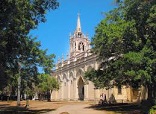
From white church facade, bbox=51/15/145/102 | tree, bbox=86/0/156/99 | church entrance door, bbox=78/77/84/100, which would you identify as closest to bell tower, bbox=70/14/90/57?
white church facade, bbox=51/15/145/102

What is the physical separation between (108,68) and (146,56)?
7.68 m

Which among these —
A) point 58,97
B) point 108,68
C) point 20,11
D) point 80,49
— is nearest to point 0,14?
point 20,11

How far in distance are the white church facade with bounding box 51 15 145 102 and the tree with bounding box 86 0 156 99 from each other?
26504mm

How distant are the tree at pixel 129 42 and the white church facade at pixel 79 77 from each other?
26504 millimetres

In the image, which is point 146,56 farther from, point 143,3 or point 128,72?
point 143,3

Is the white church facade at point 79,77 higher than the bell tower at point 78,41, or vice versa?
the bell tower at point 78,41

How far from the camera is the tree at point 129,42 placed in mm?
23109

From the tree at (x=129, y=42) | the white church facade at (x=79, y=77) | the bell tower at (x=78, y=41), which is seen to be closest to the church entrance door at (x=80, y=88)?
the white church facade at (x=79, y=77)

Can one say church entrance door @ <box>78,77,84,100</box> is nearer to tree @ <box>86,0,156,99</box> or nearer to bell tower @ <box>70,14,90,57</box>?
bell tower @ <box>70,14,90,57</box>

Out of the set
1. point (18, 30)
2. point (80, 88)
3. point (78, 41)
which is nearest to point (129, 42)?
point (18, 30)

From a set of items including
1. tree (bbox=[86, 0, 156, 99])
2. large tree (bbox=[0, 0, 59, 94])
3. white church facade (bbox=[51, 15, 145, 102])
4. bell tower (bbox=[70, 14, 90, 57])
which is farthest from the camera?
bell tower (bbox=[70, 14, 90, 57])

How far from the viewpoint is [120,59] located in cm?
2708

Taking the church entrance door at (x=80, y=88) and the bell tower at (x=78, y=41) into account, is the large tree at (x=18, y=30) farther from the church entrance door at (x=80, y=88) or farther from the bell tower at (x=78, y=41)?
the bell tower at (x=78, y=41)

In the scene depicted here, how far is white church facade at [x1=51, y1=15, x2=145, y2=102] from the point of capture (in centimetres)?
5868
